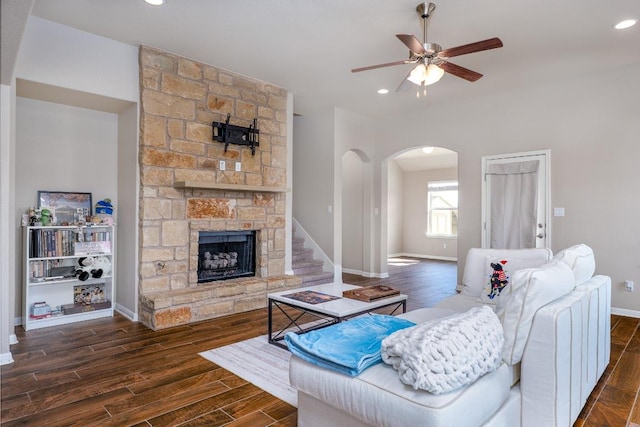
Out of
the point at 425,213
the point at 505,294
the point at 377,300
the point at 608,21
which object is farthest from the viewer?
the point at 425,213

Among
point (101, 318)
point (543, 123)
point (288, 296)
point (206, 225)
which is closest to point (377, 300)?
point (288, 296)

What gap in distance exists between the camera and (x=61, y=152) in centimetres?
414

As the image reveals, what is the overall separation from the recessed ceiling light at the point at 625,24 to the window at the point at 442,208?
660 cm

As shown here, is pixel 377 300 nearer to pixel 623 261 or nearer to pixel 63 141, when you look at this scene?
pixel 623 261

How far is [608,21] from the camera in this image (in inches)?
134

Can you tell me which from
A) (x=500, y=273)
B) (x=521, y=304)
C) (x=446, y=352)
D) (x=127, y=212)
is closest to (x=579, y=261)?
(x=500, y=273)

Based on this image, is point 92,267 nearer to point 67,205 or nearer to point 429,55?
point 67,205

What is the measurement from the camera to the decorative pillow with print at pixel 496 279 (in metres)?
3.04

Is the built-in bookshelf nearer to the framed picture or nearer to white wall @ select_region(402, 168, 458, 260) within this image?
the framed picture

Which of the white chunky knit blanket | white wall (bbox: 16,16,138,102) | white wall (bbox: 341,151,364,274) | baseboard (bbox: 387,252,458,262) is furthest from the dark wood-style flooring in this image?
baseboard (bbox: 387,252,458,262)

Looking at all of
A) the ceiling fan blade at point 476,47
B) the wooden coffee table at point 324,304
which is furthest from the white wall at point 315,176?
the ceiling fan blade at point 476,47

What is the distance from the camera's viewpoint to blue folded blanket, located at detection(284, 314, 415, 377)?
5.28 feet

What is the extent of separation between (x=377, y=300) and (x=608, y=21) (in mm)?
3257

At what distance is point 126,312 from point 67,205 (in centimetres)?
Result: 134
